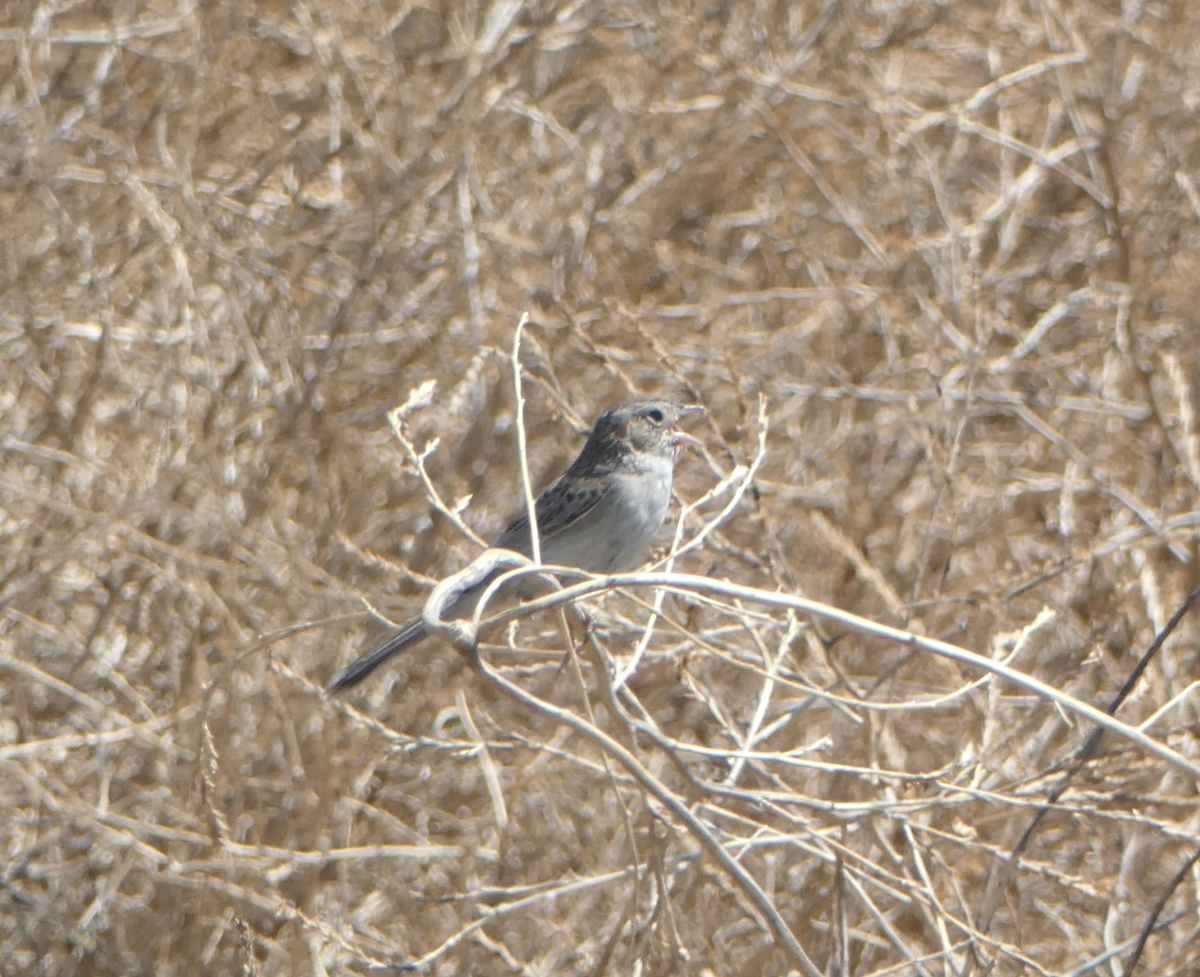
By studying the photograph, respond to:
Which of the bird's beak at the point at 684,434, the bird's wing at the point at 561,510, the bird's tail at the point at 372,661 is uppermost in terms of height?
the bird's beak at the point at 684,434

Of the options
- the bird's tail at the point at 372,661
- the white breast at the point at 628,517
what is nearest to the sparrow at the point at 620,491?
the white breast at the point at 628,517

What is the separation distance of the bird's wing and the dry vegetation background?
0.40 m

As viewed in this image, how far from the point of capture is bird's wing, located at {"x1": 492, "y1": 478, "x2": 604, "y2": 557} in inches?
219

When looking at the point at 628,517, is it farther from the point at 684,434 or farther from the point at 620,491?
the point at 684,434

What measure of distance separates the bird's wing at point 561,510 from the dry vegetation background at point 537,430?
401 millimetres

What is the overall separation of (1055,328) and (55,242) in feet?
13.5

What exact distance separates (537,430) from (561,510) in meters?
1.15

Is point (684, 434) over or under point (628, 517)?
over

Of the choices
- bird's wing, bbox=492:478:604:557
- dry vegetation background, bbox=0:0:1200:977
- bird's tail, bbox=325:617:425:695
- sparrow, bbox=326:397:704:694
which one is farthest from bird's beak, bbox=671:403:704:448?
bird's tail, bbox=325:617:425:695

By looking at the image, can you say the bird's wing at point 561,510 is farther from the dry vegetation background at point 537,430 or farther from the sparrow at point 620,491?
the dry vegetation background at point 537,430

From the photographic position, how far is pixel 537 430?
22.3 ft

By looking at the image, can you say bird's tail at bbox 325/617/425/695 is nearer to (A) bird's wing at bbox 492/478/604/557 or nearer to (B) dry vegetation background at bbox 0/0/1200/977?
(B) dry vegetation background at bbox 0/0/1200/977

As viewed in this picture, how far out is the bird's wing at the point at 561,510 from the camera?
18.3ft

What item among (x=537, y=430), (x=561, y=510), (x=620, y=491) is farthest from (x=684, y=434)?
(x=537, y=430)
